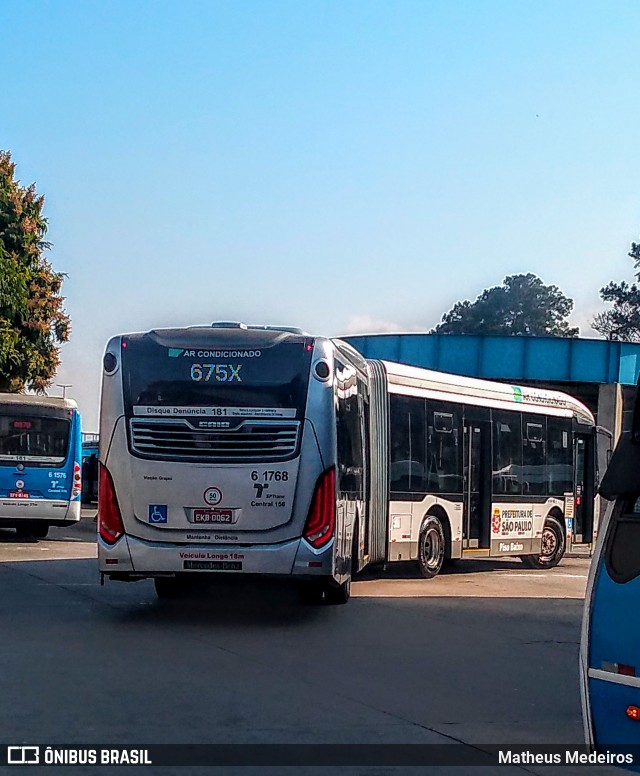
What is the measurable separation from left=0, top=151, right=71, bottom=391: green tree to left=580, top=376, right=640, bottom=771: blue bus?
1156 inches

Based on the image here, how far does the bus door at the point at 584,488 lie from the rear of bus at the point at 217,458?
10.4 metres

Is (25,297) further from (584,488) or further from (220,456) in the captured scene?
(220,456)

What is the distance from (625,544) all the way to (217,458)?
7228 mm

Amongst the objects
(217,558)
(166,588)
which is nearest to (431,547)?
(166,588)

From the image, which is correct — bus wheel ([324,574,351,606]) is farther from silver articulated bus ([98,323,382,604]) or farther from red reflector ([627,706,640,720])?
red reflector ([627,706,640,720])

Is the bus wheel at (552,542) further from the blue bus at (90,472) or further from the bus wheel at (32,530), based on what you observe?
the blue bus at (90,472)

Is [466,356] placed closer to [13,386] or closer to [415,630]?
[13,386]

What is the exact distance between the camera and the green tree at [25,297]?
112 feet

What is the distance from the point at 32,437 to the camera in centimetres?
2383

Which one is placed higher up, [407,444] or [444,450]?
[407,444]

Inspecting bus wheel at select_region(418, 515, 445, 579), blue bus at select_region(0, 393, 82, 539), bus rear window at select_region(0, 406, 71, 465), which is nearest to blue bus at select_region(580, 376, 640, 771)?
bus wheel at select_region(418, 515, 445, 579)

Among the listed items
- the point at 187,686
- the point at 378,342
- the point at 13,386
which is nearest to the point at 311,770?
the point at 187,686

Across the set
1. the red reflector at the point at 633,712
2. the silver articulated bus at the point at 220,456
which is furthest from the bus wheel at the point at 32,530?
the red reflector at the point at 633,712

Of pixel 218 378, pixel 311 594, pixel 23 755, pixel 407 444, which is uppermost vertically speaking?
pixel 218 378
